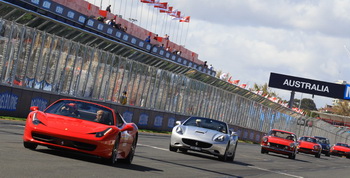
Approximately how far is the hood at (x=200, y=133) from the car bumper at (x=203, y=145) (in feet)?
0.32

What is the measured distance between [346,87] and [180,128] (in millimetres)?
59382

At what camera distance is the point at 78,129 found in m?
11.6

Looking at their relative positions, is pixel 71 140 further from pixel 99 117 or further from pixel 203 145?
pixel 203 145

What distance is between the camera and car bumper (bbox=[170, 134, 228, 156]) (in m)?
19.2

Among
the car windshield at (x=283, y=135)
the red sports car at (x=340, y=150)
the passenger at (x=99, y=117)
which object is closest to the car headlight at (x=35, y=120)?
the passenger at (x=99, y=117)

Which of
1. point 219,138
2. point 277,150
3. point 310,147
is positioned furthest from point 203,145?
point 310,147

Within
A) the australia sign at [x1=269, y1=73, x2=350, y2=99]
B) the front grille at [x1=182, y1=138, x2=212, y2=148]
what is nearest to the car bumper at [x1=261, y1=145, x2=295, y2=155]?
the front grille at [x1=182, y1=138, x2=212, y2=148]

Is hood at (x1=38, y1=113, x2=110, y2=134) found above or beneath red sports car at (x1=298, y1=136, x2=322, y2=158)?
beneath

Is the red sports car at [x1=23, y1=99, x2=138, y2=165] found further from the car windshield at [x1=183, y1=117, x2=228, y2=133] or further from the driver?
the car windshield at [x1=183, y1=117, x2=228, y2=133]

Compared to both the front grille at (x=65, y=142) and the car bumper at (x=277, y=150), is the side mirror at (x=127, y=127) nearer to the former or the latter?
the front grille at (x=65, y=142)

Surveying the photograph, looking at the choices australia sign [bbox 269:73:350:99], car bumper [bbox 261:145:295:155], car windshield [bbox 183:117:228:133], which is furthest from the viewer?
australia sign [bbox 269:73:350:99]

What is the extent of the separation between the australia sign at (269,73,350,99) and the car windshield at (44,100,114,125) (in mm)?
66794

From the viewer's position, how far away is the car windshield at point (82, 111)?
1225 centimetres

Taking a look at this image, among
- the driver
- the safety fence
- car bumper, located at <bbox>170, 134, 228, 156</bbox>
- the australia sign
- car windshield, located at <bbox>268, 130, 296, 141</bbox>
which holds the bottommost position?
car bumper, located at <bbox>170, 134, 228, 156</bbox>
